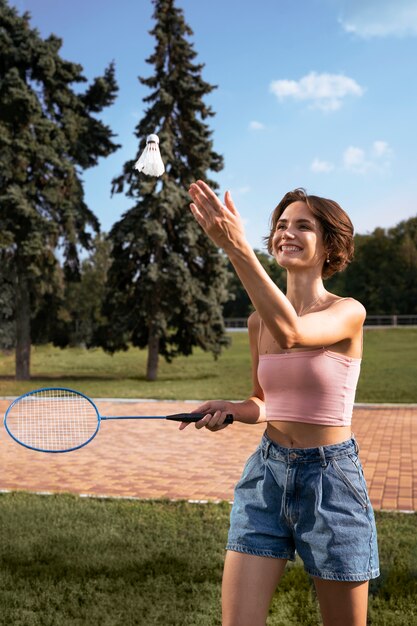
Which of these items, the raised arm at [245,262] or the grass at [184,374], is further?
the grass at [184,374]

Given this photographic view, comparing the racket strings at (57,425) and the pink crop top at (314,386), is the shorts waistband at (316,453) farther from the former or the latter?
the racket strings at (57,425)

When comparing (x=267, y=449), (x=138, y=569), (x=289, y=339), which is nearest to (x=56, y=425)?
(x=138, y=569)

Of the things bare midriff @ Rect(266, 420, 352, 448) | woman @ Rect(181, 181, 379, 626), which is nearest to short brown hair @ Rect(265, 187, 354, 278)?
woman @ Rect(181, 181, 379, 626)

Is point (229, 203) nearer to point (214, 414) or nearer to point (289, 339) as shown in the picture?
point (289, 339)

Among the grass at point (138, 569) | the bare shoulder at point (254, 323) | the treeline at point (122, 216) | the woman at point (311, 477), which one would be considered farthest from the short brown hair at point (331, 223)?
the treeline at point (122, 216)

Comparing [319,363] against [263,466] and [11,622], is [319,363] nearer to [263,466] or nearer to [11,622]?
[263,466]

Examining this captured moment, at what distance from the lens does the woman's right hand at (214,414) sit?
2.47 m

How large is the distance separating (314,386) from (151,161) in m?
1.03

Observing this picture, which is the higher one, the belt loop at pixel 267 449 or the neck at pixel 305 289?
the neck at pixel 305 289

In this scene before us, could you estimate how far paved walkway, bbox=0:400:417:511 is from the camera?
23.2 feet

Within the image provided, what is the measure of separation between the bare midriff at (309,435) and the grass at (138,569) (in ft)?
7.06

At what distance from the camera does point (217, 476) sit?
304 inches

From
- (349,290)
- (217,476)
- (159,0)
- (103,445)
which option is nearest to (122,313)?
(159,0)

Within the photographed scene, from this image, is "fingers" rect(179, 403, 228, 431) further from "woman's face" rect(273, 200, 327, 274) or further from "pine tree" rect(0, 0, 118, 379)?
"pine tree" rect(0, 0, 118, 379)
